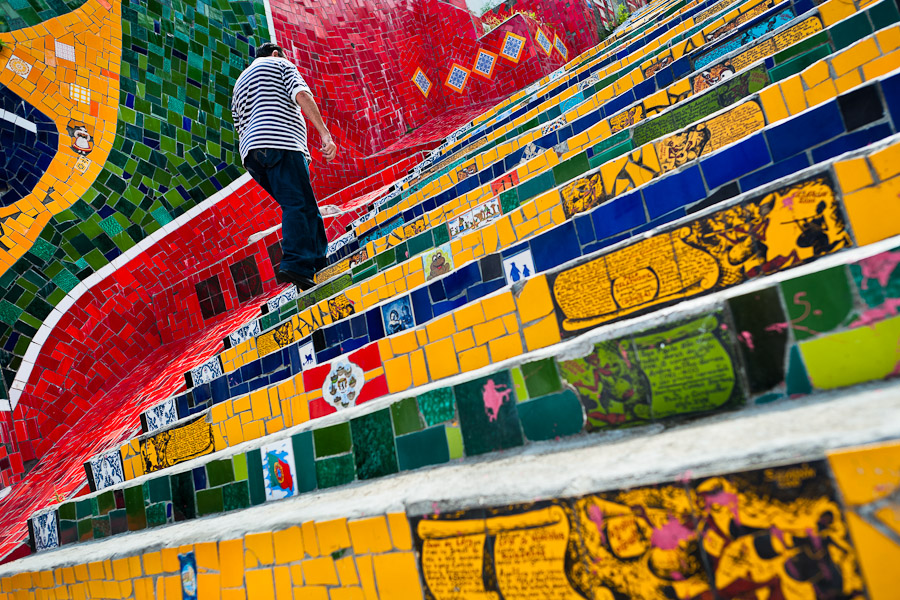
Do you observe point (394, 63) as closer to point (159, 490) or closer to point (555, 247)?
point (555, 247)

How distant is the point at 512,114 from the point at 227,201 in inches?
101

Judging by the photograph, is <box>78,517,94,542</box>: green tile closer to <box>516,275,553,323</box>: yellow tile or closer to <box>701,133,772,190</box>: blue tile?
<box>516,275,553,323</box>: yellow tile

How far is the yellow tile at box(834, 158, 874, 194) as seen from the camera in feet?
2.98

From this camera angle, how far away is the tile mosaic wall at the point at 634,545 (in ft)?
2.04

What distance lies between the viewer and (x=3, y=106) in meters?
3.66

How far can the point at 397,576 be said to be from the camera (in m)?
1.06

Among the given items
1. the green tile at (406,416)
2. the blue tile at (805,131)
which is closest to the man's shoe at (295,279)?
the green tile at (406,416)

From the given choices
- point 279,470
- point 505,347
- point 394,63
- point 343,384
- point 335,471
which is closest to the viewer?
point 505,347

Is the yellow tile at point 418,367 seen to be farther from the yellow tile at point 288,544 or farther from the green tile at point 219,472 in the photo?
the green tile at point 219,472

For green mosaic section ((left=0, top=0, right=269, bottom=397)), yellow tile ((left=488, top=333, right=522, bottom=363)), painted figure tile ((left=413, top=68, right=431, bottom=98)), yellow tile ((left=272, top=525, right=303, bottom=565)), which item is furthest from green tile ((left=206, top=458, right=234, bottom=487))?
painted figure tile ((left=413, top=68, right=431, bottom=98))

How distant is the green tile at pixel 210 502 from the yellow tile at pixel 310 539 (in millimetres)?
645

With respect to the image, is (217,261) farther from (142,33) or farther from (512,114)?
(512,114)

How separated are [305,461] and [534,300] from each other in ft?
2.75

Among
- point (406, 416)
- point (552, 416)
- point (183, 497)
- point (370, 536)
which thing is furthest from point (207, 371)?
point (552, 416)
